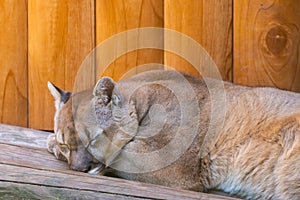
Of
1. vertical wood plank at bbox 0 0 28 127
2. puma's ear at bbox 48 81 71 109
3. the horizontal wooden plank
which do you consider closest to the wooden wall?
vertical wood plank at bbox 0 0 28 127

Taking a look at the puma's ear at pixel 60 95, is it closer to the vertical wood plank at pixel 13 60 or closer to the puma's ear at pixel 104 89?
the puma's ear at pixel 104 89

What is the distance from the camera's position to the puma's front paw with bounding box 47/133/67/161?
9.98 ft

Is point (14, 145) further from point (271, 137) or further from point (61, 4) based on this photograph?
point (271, 137)

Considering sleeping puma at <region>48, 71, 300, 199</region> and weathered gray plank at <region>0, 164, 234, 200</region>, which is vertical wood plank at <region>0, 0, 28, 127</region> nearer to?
sleeping puma at <region>48, 71, 300, 199</region>

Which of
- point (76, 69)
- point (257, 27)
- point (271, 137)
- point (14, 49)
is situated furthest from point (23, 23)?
point (271, 137)

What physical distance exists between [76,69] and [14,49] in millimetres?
344

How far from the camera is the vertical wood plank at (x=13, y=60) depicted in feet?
11.5

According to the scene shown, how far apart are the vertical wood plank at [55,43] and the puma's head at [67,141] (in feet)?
1.23

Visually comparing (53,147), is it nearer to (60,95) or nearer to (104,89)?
(60,95)

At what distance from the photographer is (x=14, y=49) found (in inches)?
139

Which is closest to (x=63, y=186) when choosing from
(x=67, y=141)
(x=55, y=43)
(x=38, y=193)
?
(x=38, y=193)

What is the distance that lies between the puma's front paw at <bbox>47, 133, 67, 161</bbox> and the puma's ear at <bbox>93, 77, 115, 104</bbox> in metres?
0.32

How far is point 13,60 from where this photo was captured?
3.53 m

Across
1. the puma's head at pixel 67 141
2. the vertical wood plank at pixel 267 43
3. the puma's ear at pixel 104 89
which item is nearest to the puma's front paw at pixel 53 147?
the puma's head at pixel 67 141
